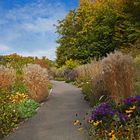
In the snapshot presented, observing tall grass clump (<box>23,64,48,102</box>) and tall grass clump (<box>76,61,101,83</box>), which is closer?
tall grass clump (<box>23,64,48,102</box>)

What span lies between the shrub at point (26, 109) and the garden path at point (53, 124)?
0.21 m

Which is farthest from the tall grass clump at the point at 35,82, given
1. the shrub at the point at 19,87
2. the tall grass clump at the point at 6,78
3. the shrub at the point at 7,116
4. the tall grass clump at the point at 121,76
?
the tall grass clump at the point at 121,76

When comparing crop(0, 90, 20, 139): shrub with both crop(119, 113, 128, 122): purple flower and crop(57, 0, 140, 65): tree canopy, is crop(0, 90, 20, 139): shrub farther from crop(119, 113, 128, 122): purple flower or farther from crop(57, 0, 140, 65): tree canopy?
crop(57, 0, 140, 65): tree canopy

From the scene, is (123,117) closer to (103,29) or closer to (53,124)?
→ (53,124)

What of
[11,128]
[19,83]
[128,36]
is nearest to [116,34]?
[128,36]

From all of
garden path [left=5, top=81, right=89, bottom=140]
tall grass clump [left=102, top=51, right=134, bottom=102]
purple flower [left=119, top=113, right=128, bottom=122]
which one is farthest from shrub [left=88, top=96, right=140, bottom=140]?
tall grass clump [left=102, top=51, right=134, bottom=102]

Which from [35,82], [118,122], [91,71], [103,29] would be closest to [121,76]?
[118,122]

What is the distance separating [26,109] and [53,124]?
229cm

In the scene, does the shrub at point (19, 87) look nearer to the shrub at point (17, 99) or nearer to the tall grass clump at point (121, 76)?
the shrub at point (17, 99)

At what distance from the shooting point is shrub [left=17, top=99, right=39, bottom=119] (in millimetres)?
14093

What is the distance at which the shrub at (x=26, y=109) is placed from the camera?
→ 46.2 ft

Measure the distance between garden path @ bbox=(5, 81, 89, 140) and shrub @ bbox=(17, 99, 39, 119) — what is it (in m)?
0.21

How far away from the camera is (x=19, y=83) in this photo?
19094 mm

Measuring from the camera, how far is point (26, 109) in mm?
14617
